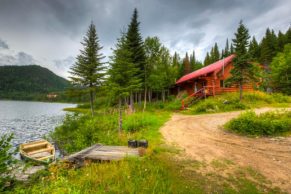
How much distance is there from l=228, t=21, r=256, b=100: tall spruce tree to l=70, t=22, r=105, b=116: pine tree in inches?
708

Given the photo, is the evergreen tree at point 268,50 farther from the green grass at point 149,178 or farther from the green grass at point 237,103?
the green grass at point 149,178

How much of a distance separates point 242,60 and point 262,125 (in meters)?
12.2

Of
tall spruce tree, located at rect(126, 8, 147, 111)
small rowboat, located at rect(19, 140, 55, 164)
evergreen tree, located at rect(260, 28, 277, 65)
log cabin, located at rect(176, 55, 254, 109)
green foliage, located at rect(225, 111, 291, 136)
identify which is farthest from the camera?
evergreen tree, located at rect(260, 28, 277, 65)

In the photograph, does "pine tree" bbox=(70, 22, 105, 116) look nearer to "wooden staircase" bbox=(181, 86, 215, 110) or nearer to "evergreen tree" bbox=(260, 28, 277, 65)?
"wooden staircase" bbox=(181, 86, 215, 110)

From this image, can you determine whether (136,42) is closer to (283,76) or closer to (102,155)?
(102,155)

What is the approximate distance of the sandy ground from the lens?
4882 mm

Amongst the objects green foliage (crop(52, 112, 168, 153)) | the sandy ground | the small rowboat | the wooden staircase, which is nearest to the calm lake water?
the small rowboat

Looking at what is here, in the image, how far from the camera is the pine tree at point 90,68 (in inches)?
906

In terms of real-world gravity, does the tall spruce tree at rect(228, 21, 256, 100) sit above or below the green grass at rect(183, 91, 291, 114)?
above

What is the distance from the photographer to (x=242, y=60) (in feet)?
59.8

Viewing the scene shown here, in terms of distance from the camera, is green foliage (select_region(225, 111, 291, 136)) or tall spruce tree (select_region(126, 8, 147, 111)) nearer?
green foliage (select_region(225, 111, 291, 136))

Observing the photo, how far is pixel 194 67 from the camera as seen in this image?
51062 mm

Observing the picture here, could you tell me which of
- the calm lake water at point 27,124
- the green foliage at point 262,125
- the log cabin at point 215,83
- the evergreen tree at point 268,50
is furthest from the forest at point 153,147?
the evergreen tree at point 268,50

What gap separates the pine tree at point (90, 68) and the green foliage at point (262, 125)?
18.6 metres
